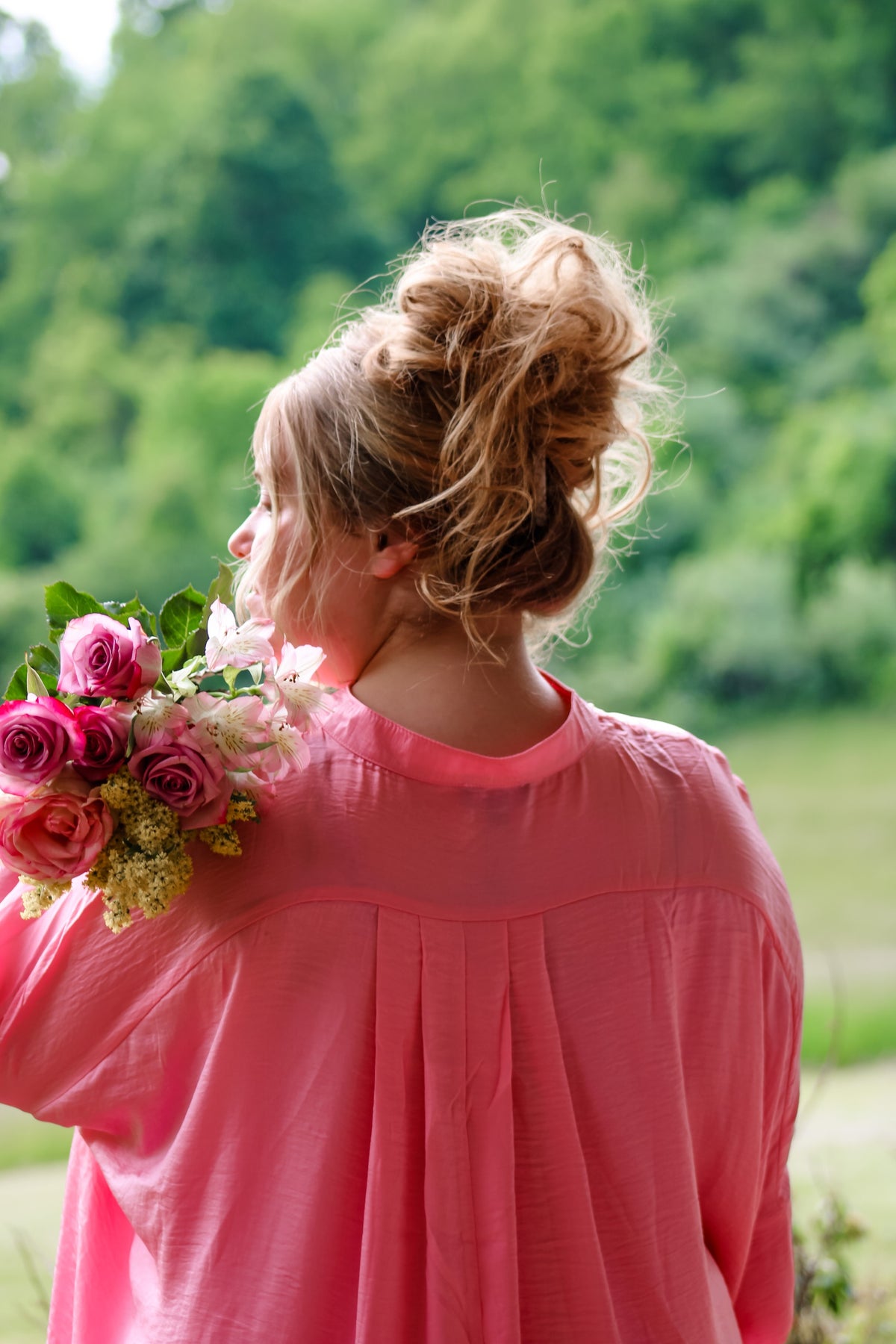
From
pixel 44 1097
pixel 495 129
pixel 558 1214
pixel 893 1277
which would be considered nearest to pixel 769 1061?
pixel 558 1214

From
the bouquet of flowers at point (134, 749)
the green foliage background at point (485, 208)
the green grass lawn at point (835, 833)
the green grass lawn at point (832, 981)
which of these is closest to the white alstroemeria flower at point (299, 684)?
the bouquet of flowers at point (134, 749)

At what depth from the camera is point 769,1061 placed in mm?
1034

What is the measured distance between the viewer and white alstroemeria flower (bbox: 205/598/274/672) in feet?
2.71

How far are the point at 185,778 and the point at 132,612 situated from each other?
125 mm

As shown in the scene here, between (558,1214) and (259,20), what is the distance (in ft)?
20.6

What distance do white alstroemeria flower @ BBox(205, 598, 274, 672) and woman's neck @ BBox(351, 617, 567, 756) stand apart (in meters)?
0.12

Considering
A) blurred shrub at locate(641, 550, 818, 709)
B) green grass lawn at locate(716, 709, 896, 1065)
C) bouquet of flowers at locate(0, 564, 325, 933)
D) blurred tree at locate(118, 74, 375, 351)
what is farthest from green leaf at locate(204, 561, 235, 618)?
blurred tree at locate(118, 74, 375, 351)

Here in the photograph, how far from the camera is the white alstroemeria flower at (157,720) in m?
0.82

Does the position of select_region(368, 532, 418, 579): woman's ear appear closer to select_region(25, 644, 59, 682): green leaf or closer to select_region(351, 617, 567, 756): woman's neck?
select_region(351, 617, 567, 756): woman's neck

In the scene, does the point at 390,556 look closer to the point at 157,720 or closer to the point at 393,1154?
the point at 157,720

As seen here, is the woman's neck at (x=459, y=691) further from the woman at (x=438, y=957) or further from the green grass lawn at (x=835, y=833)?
the green grass lawn at (x=835, y=833)

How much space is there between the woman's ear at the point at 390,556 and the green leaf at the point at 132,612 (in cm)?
17

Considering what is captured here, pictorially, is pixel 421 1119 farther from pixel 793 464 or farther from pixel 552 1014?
pixel 793 464

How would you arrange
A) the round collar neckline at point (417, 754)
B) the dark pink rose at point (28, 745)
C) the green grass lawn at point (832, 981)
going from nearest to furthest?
the dark pink rose at point (28, 745) < the round collar neckline at point (417, 754) < the green grass lawn at point (832, 981)
